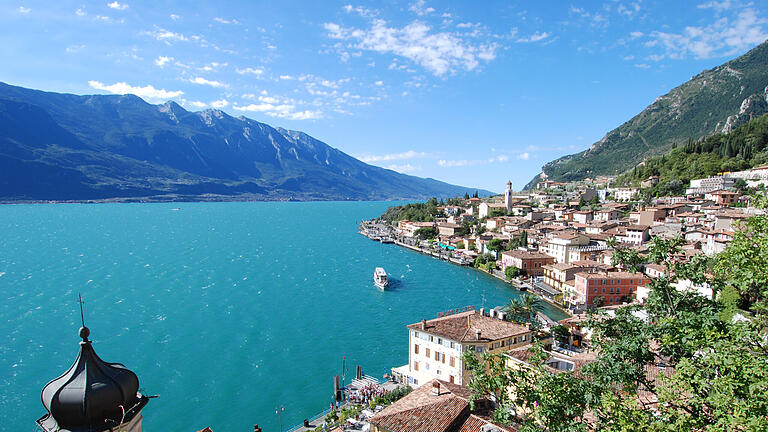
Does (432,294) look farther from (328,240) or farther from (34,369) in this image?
(328,240)

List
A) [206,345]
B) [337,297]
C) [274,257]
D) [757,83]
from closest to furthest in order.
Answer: [206,345]
[337,297]
[274,257]
[757,83]

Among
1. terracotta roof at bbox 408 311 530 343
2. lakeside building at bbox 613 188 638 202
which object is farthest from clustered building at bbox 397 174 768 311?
terracotta roof at bbox 408 311 530 343

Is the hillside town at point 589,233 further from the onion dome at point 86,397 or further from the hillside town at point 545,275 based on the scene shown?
the onion dome at point 86,397

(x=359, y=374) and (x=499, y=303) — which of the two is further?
(x=499, y=303)

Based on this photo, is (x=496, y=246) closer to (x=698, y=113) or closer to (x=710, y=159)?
(x=710, y=159)

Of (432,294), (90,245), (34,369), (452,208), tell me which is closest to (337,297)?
(432,294)

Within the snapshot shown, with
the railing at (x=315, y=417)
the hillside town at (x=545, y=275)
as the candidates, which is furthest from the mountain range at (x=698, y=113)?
the railing at (x=315, y=417)
